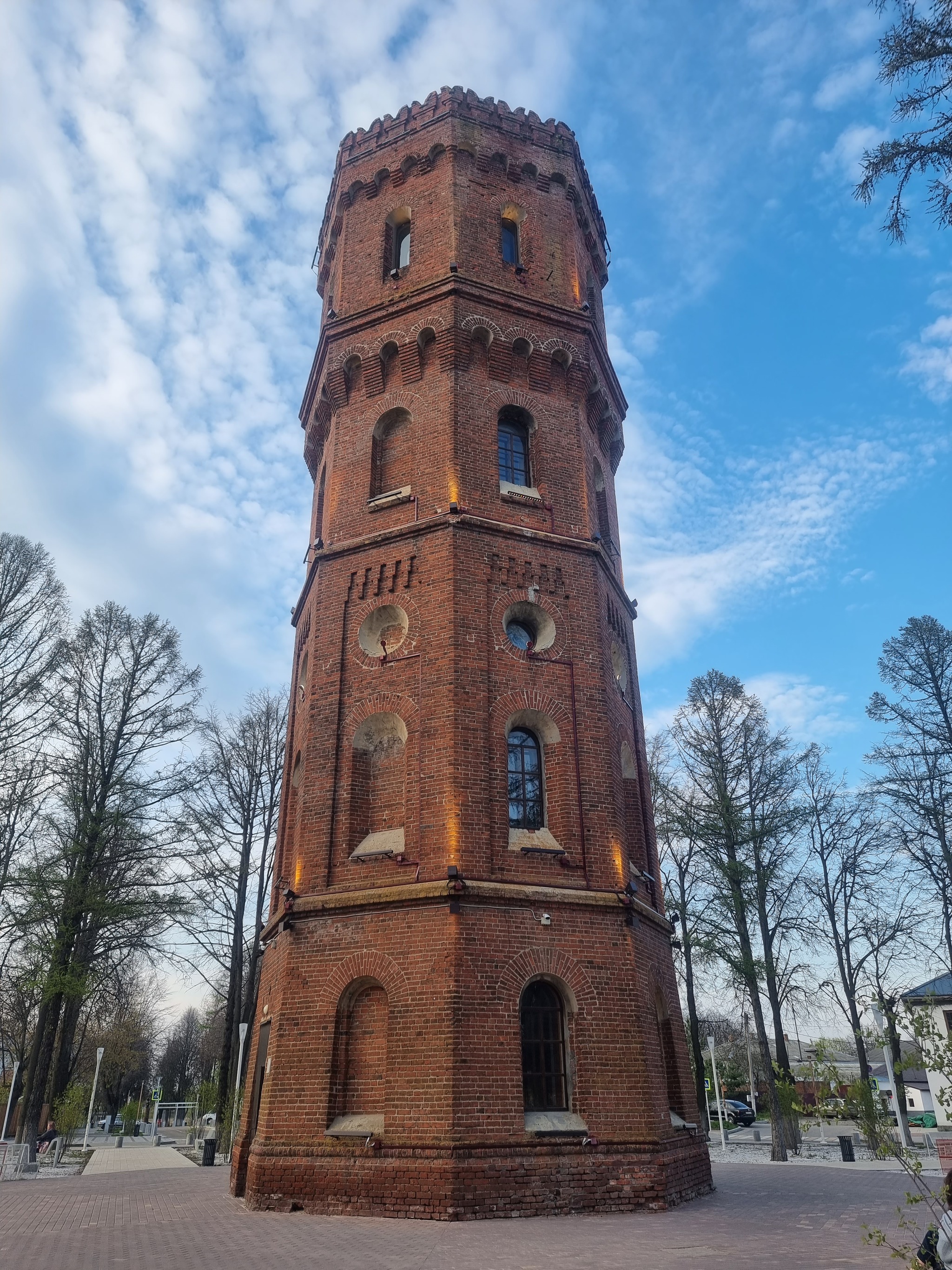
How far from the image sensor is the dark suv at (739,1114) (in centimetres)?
4053

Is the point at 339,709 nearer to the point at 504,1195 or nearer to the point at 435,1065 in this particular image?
the point at 435,1065

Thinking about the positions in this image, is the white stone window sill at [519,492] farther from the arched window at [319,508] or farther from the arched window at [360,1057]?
the arched window at [360,1057]

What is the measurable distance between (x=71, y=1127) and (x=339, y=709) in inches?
866

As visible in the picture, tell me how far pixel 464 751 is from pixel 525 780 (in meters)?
1.31

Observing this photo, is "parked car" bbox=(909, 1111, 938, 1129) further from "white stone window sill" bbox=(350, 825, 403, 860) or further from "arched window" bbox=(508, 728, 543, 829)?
"white stone window sill" bbox=(350, 825, 403, 860)

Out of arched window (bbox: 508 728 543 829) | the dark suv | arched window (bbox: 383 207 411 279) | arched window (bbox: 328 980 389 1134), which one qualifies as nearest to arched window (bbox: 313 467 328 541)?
arched window (bbox: 383 207 411 279)

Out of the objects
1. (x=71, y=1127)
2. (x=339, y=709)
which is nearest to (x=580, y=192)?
(x=339, y=709)

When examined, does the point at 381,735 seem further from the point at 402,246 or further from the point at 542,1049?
the point at 402,246

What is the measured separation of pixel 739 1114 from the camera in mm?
41906

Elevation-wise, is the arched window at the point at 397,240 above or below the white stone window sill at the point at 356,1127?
above

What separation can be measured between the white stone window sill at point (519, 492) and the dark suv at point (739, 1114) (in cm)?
3558

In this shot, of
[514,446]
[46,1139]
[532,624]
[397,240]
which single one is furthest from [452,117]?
[46,1139]

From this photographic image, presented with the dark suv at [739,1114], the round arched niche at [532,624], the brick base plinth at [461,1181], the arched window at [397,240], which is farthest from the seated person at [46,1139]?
the dark suv at [739,1114]

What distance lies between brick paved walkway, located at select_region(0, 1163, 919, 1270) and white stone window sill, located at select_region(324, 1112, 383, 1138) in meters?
0.86
